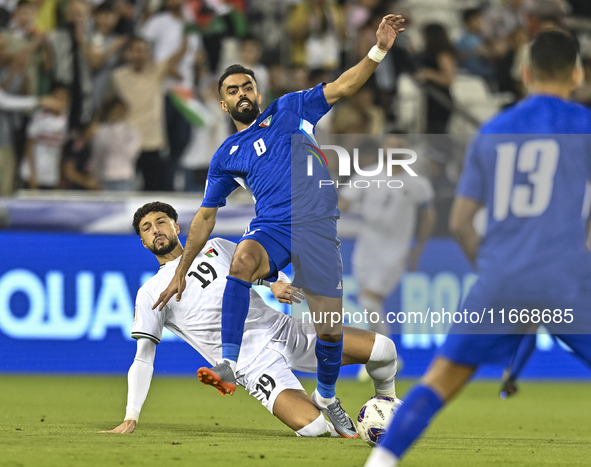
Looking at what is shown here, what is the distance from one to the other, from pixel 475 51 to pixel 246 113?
8.11 meters

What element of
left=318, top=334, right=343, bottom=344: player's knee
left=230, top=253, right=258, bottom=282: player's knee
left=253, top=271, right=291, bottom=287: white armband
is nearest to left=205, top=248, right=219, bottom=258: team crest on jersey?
left=253, top=271, right=291, bottom=287: white armband

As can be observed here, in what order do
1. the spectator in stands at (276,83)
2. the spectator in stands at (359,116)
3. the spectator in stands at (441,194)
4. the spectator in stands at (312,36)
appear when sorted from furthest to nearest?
1. the spectator in stands at (312,36)
2. the spectator in stands at (276,83)
3. the spectator in stands at (359,116)
4. the spectator in stands at (441,194)

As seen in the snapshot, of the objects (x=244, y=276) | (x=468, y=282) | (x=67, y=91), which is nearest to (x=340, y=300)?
(x=244, y=276)

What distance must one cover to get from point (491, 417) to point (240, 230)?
12.5ft

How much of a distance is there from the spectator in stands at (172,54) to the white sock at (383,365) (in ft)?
18.7

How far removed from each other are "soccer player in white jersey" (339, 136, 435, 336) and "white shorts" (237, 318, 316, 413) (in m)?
3.88

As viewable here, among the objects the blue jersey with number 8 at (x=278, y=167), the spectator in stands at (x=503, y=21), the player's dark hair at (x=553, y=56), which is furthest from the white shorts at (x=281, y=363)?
the spectator in stands at (x=503, y=21)

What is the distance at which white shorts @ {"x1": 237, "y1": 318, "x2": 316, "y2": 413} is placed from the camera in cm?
575

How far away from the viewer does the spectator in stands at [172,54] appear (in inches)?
433

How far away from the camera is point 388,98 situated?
1211 centimetres

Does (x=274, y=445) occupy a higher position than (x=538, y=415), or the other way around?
(x=274, y=445)

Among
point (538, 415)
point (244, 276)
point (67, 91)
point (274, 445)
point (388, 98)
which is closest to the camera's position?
point (274, 445)

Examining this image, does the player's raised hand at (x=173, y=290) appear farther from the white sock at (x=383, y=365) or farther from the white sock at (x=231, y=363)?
the white sock at (x=383, y=365)

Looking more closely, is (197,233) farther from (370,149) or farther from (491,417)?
(370,149)
